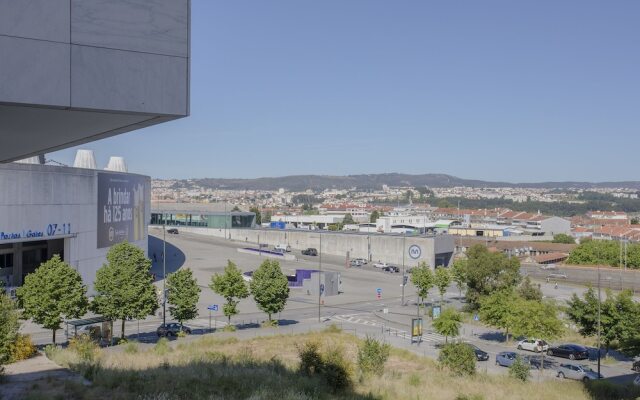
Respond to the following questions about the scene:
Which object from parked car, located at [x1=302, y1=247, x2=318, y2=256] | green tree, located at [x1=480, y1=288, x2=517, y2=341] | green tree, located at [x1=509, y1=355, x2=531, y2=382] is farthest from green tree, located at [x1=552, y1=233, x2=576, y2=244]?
green tree, located at [x1=509, y1=355, x2=531, y2=382]

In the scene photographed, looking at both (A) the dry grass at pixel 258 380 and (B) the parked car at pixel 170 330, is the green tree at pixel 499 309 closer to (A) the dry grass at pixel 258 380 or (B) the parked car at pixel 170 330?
(A) the dry grass at pixel 258 380

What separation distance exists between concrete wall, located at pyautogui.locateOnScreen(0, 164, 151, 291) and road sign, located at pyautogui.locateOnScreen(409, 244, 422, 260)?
116 feet

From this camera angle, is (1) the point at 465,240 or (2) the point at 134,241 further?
(1) the point at 465,240

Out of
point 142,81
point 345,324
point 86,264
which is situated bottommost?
point 345,324

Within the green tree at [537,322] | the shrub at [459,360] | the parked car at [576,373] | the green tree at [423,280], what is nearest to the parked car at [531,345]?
the green tree at [537,322]

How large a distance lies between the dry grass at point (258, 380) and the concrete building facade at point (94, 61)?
826cm

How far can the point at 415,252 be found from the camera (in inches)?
2744

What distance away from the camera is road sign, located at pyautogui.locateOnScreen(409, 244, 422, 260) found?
6925 centimetres

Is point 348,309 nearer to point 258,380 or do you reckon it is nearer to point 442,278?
point 442,278

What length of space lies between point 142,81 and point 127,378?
11.7 metres

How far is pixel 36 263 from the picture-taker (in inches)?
1837

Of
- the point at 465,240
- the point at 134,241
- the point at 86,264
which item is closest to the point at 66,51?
the point at 86,264

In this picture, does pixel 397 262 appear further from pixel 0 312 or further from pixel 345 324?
pixel 0 312

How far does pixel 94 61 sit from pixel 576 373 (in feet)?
93.9
